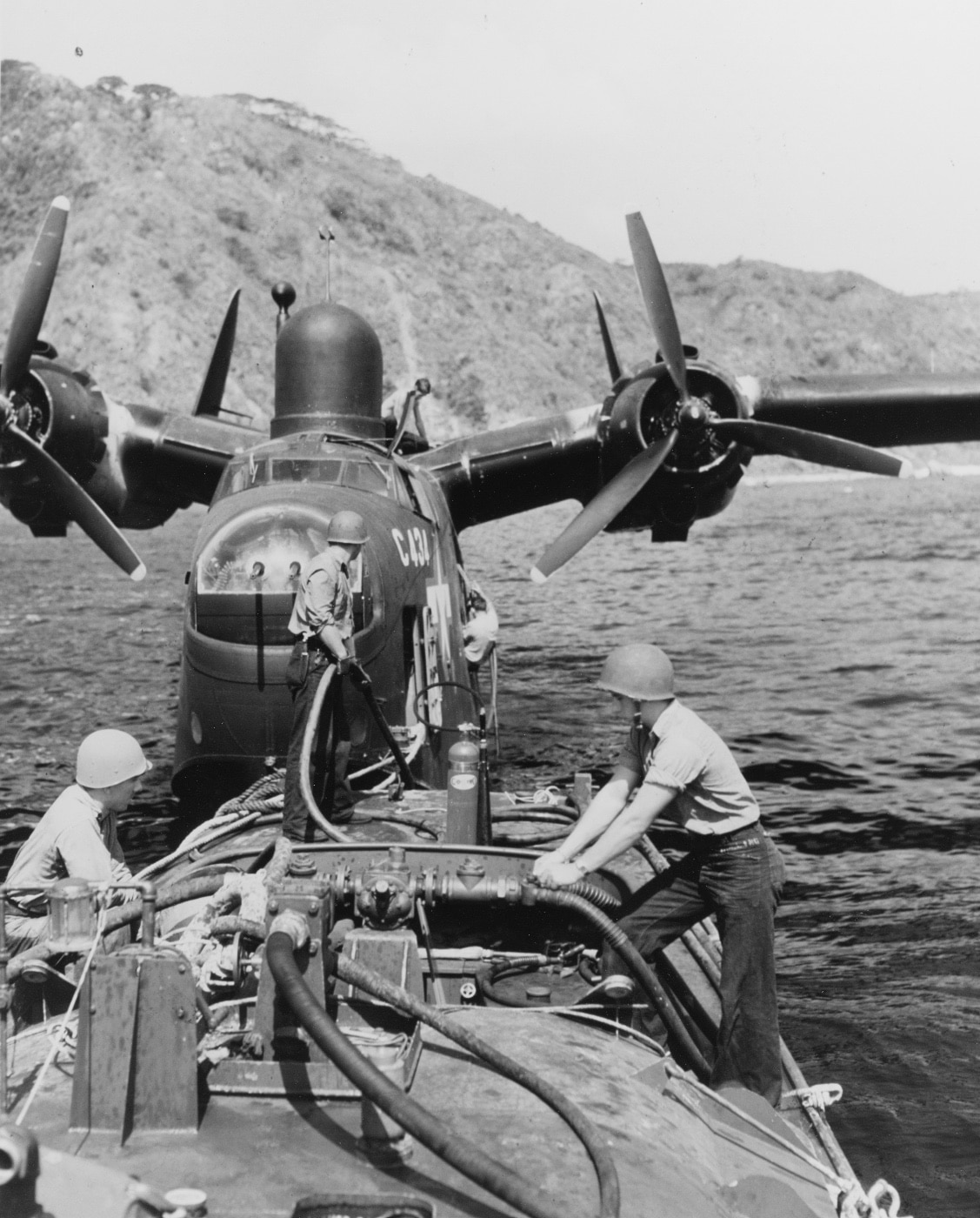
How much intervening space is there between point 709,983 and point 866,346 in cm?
15879

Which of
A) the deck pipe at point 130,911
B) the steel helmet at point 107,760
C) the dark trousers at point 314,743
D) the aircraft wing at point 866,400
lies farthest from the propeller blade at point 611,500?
the deck pipe at point 130,911

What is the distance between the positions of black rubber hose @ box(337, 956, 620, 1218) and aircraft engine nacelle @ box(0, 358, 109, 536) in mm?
11830

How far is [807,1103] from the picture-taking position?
6.34m

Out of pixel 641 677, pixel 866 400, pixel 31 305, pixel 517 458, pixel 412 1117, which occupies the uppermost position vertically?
pixel 31 305

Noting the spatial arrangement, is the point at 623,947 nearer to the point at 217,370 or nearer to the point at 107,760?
the point at 107,760

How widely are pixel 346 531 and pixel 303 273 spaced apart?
112026 millimetres

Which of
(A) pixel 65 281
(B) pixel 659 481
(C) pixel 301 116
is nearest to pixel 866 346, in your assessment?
(C) pixel 301 116

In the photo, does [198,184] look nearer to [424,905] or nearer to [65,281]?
[65,281]

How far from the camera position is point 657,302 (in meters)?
15.6

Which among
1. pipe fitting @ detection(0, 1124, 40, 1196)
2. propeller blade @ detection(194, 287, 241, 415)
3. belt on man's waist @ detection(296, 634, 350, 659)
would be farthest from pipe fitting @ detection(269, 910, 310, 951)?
propeller blade @ detection(194, 287, 241, 415)

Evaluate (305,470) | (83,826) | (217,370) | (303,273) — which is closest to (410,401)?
(305,470)

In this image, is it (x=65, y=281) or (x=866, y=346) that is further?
(x=866, y=346)

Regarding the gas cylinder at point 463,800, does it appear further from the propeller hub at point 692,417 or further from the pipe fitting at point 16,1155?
the propeller hub at point 692,417

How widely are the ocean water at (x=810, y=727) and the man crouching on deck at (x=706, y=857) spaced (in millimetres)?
1385
